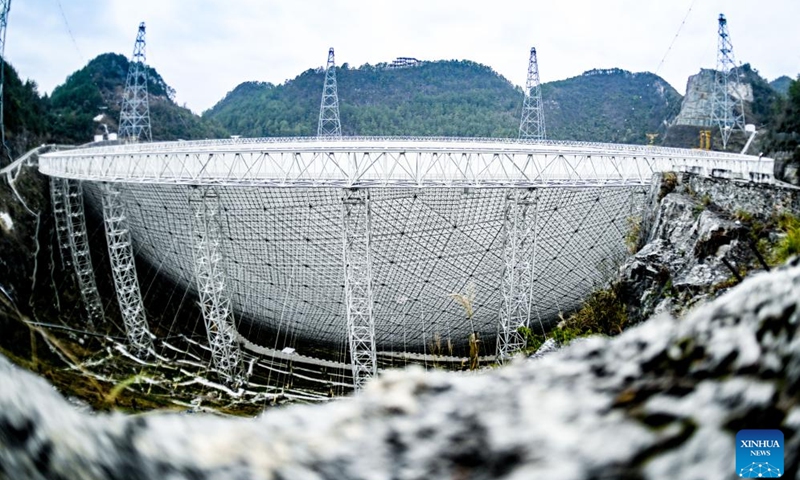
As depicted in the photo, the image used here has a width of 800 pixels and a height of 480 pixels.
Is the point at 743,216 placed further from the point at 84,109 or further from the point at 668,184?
the point at 84,109

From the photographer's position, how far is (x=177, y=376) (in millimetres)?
26234

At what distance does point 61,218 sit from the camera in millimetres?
30891

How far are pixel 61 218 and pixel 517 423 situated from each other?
35.1 metres

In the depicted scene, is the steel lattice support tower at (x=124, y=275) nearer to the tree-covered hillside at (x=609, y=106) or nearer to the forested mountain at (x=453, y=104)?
the forested mountain at (x=453, y=104)

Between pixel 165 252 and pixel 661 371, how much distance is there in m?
33.4

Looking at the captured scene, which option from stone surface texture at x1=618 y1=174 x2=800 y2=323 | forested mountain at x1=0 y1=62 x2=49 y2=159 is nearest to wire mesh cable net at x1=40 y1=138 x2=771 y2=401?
stone surface texture at x1=618 y1=174 x2=800 y2=323

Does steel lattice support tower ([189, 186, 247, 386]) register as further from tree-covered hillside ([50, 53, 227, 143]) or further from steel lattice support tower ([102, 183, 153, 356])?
tree-covered hillside ([50, 53, 227, 143])

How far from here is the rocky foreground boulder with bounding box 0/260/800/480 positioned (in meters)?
1.86

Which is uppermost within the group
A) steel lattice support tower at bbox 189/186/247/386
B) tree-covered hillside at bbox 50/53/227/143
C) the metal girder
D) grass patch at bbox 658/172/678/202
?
tree-covered hillside at bbox 50/53/227/143

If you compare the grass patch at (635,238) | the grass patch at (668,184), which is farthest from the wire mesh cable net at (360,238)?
the grass patch at (668,184)

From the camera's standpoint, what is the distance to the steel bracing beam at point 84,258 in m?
29.1

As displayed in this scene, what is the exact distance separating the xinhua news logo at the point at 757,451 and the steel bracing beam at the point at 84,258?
32717 mm

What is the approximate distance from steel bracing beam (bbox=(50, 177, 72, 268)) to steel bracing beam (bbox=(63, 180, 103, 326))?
0.36 metres

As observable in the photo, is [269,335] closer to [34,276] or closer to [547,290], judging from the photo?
[34,276]
